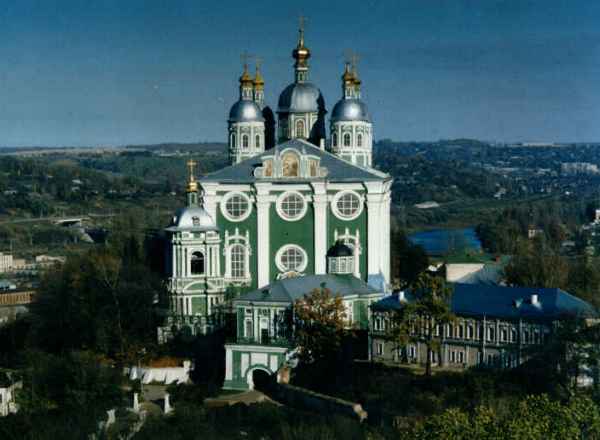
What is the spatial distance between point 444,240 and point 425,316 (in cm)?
5884

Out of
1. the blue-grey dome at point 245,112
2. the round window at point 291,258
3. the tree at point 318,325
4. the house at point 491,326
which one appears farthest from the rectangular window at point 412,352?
the blue-grey dome at point 245,112

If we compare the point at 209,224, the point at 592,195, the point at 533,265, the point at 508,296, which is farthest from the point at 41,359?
A: the point at 592,195

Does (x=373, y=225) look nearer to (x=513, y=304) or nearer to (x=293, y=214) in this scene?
(x=293, y=214)

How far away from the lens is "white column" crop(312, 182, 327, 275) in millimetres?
38750

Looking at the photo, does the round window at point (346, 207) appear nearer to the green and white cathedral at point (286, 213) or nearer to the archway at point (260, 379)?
the green and white cathedral at point (286, 213)

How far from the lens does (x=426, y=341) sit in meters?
31.7

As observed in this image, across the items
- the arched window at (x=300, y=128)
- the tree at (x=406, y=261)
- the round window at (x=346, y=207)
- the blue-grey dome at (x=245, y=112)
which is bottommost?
the tree at (x=406, y=261)

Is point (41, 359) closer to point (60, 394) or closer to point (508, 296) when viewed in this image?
point (60, 394)

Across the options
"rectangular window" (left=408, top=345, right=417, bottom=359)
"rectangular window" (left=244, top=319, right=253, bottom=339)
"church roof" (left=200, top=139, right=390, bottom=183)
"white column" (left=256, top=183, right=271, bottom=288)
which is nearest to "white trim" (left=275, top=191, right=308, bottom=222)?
"white column" (left=256, top=183, right=271, bottom=288)

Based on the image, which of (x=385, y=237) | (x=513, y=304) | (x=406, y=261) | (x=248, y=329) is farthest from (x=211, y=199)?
(x=406, y=261)

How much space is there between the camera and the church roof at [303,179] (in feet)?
127

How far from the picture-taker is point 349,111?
40875 mm

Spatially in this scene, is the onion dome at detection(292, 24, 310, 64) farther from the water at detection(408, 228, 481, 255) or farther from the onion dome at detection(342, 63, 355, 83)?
the water at detection(408, 228, 481, 255)

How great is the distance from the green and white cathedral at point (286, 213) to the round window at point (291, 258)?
28mm
